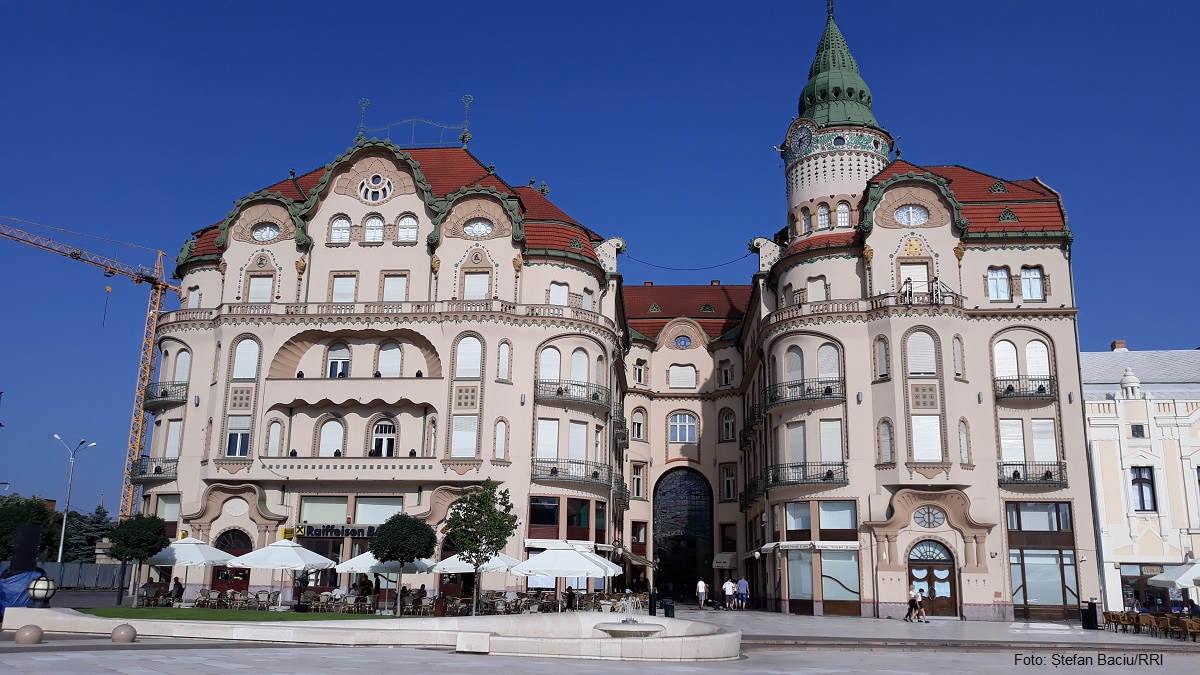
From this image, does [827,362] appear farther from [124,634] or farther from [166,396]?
[124,634]

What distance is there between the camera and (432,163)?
57.3 meters

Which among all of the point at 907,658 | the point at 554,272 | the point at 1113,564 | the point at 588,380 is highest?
the point at 554,272

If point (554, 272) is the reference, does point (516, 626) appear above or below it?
below

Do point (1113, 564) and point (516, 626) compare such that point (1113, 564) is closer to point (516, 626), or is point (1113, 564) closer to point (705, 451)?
point (705, 451)

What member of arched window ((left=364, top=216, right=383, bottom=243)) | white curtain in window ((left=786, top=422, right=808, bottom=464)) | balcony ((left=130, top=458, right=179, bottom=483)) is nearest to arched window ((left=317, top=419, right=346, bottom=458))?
balcony ((left=130, top=458, right=179, bottom=483))

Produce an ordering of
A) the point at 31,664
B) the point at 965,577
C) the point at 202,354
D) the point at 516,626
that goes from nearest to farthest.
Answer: the point at 31,664 → the point at 516,626 → the point at 965,577 → the point at 202,354

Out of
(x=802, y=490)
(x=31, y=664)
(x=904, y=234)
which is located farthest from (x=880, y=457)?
(x=31, y=664)

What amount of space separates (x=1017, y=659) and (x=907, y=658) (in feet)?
8.70

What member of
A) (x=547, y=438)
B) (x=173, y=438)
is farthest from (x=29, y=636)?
(x=173, y=438)

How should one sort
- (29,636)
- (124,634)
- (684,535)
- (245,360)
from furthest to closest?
(684,535)
(245,360)
(124,634)
(29,636)

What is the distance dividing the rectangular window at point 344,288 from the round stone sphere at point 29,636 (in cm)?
2969

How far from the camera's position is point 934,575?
46250 mm

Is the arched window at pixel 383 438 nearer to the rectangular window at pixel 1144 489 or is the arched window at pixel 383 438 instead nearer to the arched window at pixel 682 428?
the arched window at pixel 682 428

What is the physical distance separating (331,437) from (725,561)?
25583mm
